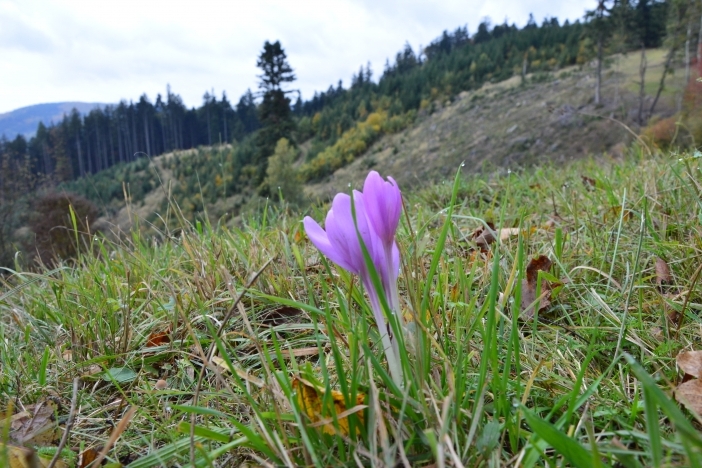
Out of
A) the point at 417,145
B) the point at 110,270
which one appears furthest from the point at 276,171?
the point at 110,270

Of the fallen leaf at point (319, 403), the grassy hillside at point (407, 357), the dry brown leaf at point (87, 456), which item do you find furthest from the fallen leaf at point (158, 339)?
the fallen leaf at point (319, 403)

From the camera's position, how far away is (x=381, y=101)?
68812mm

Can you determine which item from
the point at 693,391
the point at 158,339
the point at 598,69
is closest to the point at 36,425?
the point at 158,339

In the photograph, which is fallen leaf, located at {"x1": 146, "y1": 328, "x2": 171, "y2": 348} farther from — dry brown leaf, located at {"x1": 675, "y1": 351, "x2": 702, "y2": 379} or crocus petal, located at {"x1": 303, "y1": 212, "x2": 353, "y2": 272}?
dry brown leaf, located at {"x1": 675, "y1": 351, "x2": 702, "y2": 379}

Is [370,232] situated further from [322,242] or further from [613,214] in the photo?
[613,214]

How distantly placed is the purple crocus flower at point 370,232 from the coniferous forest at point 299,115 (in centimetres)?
131

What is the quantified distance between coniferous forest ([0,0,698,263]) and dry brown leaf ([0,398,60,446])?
1031 millimetres

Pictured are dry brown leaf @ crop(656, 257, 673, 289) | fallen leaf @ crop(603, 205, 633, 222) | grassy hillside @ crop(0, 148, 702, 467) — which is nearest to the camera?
grassy hillside @ crop(0, 148, 702, 467)

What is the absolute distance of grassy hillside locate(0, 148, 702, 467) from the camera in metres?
0.77

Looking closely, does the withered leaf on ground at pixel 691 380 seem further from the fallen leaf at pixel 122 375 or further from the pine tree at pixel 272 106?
the pine tree at pixel 272 106

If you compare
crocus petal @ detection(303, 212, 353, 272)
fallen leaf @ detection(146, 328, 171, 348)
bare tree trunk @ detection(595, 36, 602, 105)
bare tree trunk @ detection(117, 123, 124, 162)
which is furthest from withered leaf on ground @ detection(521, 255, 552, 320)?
bare tree trunk @ detection(117, 123, 124, 162)

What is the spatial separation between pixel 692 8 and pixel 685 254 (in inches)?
1302

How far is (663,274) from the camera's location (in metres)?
1.48

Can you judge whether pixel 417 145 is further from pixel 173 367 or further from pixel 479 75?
pixel 173 367
